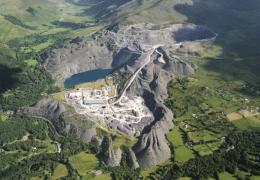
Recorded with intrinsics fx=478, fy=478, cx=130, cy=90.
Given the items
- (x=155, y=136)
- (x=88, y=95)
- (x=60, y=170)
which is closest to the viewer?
(x=60, y=170)

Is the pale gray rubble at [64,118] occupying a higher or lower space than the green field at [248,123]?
higher

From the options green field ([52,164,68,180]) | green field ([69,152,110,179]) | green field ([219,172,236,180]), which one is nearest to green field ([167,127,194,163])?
green field ([219,172,236,180])

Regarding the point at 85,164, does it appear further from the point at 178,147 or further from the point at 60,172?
the point at 178,147

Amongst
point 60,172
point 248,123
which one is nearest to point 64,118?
point 60,172

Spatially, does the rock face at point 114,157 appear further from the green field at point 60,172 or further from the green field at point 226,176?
the green field at point 226,176

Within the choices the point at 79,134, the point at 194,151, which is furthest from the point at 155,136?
the point at 79,134

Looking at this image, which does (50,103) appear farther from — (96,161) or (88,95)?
(96,161)

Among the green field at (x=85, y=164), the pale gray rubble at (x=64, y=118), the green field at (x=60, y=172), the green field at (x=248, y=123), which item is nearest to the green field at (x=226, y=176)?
the green field at (x=248, y=123)

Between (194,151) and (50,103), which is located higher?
(50,103)
